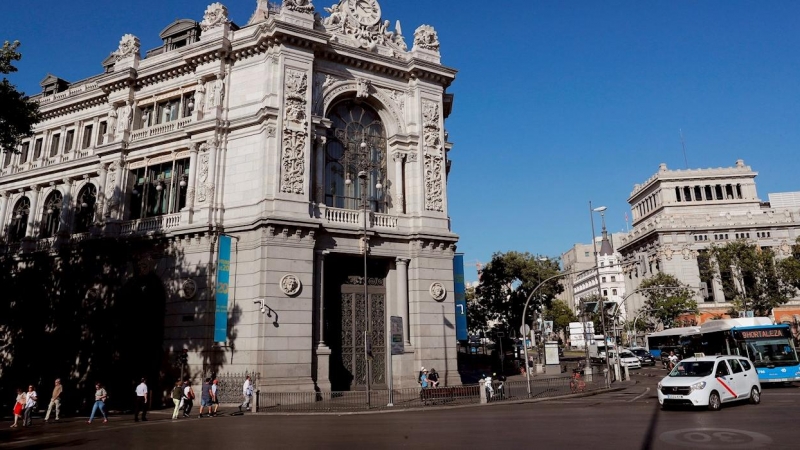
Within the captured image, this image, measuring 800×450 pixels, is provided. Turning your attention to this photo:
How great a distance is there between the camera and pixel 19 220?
121ft

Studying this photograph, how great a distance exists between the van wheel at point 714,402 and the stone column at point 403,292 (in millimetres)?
14880

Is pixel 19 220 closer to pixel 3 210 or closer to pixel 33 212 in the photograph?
pixel 3 210

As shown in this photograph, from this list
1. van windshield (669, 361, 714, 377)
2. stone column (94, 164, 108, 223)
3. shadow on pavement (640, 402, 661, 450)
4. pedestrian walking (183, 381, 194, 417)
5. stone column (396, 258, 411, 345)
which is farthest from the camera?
stone column (94, 164, 108, 223)

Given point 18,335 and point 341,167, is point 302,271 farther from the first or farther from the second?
point 18,335

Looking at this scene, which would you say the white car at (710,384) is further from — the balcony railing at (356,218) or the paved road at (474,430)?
the balcony railing at (356,218)

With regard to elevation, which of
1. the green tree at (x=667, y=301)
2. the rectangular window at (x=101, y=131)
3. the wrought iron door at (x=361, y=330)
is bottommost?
the wrought iron door at (x=361, y=330)

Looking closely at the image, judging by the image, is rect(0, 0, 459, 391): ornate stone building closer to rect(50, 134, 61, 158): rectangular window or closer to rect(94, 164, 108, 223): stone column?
rect(94, 164, 108, 223): stone column

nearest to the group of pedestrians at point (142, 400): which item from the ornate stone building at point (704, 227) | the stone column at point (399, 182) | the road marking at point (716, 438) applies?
the stone column at point (399, 182)

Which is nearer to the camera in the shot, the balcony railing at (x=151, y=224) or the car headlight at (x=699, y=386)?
the car headlight at (x=699, y=386)

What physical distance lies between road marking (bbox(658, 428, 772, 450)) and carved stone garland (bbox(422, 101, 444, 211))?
19510mm

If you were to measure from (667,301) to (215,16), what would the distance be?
59437 mm

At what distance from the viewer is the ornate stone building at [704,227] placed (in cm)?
7394

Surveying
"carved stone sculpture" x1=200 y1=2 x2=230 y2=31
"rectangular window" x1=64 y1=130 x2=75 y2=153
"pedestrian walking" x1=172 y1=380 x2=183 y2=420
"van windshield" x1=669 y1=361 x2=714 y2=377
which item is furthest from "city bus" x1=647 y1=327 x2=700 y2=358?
"rectangular window" x1=64 y1=130 x2=75 y2=153

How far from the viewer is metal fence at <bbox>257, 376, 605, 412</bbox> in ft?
74.1
